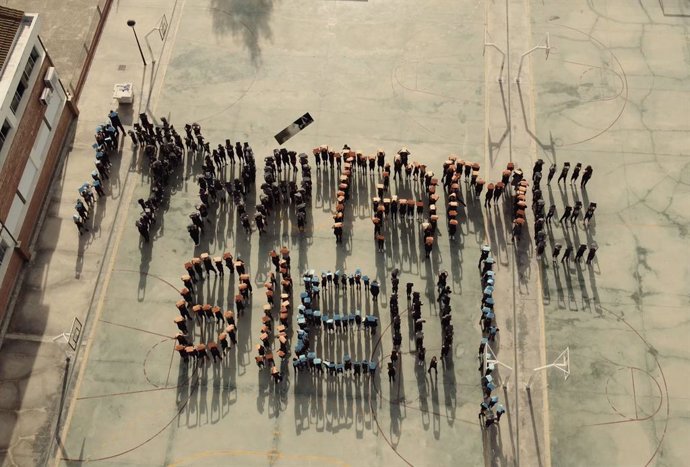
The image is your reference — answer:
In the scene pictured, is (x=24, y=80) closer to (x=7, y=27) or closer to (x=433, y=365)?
(x=7, y=27)

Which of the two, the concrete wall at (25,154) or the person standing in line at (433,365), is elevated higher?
the concrete wall at (25,154)

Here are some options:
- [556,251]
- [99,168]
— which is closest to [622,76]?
[556,251]

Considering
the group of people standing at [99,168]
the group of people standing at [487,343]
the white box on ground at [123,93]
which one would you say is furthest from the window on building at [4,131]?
the group of people standing at [487,343]

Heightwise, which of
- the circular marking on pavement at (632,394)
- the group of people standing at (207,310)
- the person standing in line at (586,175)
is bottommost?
the circular marking on pavement at (632,394)

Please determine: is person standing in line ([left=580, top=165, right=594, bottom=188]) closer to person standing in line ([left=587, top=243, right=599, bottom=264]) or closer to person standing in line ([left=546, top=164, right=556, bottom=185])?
person standing in line ([left=546, top=164, right=556, bottom=185])

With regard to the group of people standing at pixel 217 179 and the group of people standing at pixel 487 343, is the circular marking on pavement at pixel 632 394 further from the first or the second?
the group of people standing at pixel 217 179

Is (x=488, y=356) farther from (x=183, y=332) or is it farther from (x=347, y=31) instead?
(x=347, y=31)

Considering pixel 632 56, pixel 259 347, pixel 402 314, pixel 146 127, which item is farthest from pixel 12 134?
pixel 632 56
